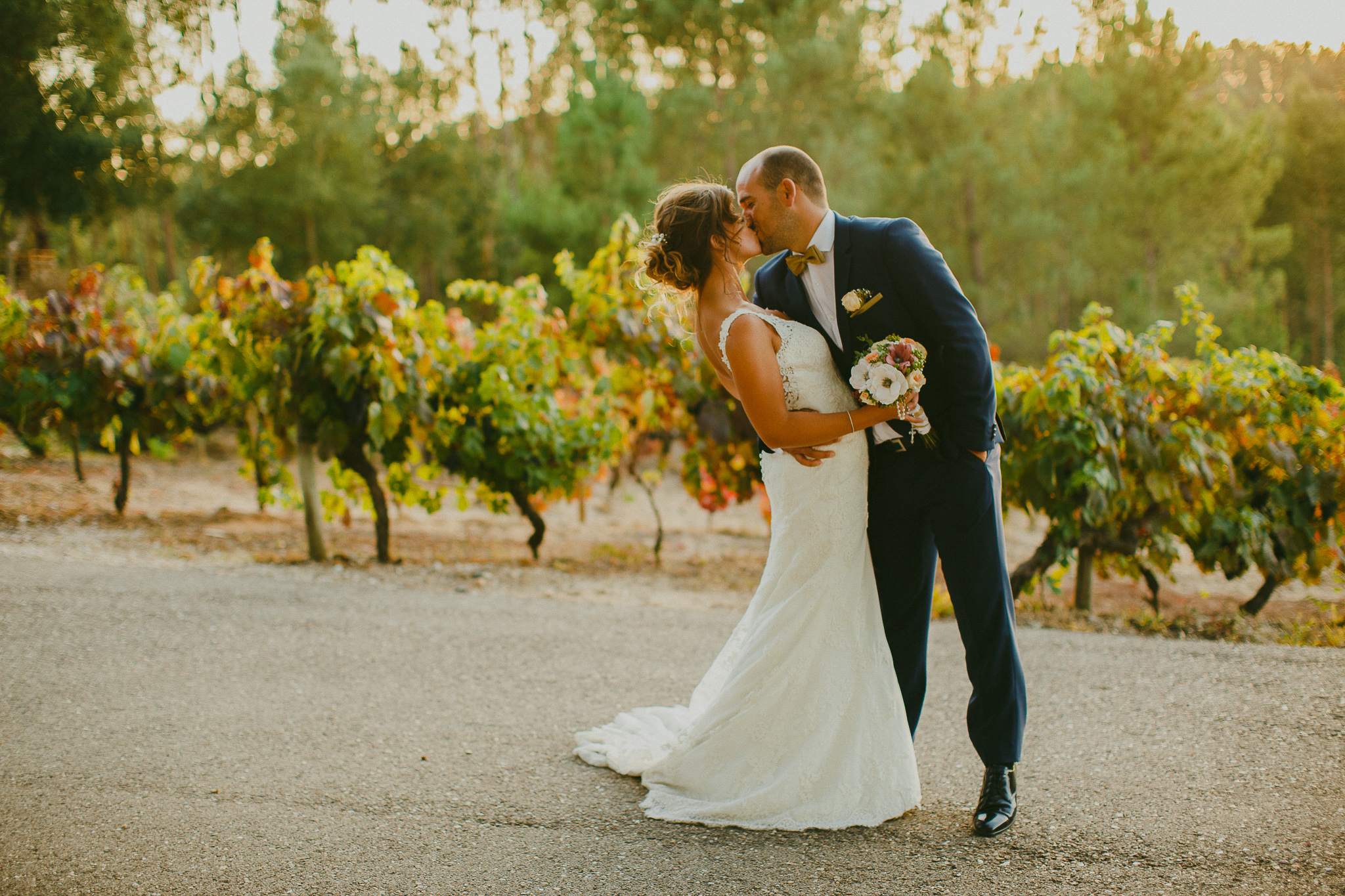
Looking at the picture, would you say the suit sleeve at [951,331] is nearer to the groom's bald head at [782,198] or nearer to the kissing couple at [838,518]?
the kissing couple at [838,518]

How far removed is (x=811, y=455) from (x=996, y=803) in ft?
3.68

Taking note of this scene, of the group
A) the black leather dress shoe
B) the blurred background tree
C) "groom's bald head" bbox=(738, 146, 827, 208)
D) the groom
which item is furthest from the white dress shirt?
the blurred background tree

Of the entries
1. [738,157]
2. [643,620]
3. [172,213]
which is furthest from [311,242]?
[643,620]

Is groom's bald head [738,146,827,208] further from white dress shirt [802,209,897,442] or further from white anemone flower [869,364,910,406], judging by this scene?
white anemone flower [869,364,910,406]

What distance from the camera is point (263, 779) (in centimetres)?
270

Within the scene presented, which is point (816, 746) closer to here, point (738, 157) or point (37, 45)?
point (37, 45)

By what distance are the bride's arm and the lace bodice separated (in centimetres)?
5

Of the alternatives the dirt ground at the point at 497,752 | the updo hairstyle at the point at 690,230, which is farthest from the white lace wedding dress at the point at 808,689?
the updo hairstyle at the point at 690,230

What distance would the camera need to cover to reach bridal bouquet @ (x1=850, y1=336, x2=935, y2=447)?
2.35 meters

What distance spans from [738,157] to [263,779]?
21055 mm

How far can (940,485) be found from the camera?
2.50 meters

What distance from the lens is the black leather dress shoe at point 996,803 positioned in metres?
2.39

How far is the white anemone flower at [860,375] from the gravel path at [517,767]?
A: 4.17ft

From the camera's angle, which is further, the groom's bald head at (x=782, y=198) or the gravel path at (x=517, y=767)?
the groom's bald head at (x=782, y=198)
